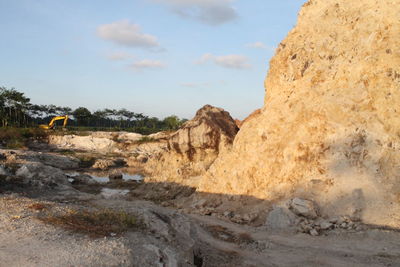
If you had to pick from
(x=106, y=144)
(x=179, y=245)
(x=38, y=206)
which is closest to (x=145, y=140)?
(x=106, y=144)

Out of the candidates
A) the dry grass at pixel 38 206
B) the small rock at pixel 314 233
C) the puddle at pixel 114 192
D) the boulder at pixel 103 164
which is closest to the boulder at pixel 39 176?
the puddle at pixel 114 192

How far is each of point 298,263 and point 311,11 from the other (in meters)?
17.3

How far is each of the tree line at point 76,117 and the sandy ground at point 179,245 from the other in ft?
233

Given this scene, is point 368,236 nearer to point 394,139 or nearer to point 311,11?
point 394,139

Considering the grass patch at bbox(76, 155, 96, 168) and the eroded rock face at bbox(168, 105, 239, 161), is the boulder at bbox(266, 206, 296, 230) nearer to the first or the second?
the eroded rock face at bbox(168, 105, 239, 161)

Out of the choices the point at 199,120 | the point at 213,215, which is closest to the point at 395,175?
the point at 213,215

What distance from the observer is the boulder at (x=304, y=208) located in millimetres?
15445

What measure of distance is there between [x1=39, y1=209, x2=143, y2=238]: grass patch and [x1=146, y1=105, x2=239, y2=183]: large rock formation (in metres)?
14.8

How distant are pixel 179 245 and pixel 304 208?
734 cm

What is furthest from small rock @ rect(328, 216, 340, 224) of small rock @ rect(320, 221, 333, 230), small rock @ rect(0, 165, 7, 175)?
small rock @ rect(0, 165, 7, 175)

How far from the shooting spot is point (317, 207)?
15.8 m

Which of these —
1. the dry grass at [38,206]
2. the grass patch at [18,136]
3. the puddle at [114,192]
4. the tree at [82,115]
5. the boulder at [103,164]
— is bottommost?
the puddle at [114,192]

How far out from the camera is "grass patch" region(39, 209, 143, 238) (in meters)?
9.71

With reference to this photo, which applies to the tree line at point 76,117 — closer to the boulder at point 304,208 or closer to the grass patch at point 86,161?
the grass patch at point 86,161
